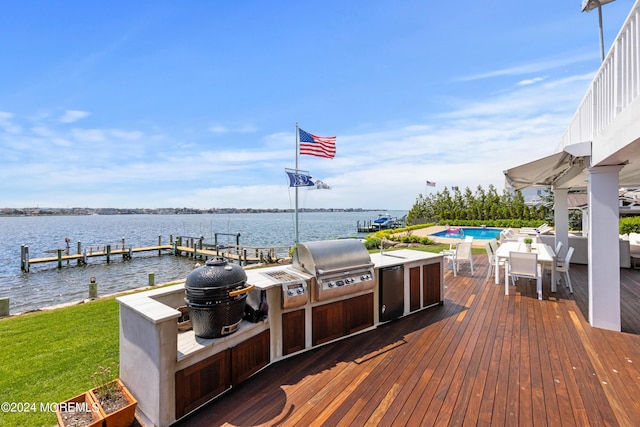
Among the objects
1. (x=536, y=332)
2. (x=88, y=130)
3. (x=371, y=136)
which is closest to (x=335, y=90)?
(x=371, y=136)

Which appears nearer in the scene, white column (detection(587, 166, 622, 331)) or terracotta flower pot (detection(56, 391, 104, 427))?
terracotta flower pot (detection(56, 391, 104, 427))

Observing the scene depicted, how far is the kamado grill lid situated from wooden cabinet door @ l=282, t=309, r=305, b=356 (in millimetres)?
834

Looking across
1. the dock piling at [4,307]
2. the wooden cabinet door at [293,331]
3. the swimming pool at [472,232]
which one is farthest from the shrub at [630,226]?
the dock piling at [4,307]

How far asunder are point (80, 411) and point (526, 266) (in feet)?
22.2

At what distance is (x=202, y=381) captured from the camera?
2.34 m

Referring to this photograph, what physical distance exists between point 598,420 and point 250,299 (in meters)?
3.11

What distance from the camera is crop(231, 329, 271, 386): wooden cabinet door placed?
262 centimetres

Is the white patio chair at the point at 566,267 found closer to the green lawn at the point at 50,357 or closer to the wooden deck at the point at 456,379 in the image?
the wooden deck at the point at 456,379

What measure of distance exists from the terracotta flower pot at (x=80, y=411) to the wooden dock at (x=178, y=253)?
13527 millimetres

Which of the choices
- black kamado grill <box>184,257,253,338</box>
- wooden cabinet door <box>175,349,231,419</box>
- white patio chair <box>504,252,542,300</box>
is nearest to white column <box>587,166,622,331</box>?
white patio chair <box>504,252,542,300</box>

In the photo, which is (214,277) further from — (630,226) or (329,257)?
(630,226)

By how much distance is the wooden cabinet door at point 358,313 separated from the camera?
370 centimetres

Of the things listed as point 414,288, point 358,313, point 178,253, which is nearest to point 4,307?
point 358,313

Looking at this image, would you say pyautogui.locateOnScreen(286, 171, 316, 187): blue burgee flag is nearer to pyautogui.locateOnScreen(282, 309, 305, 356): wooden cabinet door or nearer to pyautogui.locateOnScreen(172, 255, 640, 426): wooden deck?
pyautogui.locateOnScreen(172, 255, 640, 426): wooden deck
